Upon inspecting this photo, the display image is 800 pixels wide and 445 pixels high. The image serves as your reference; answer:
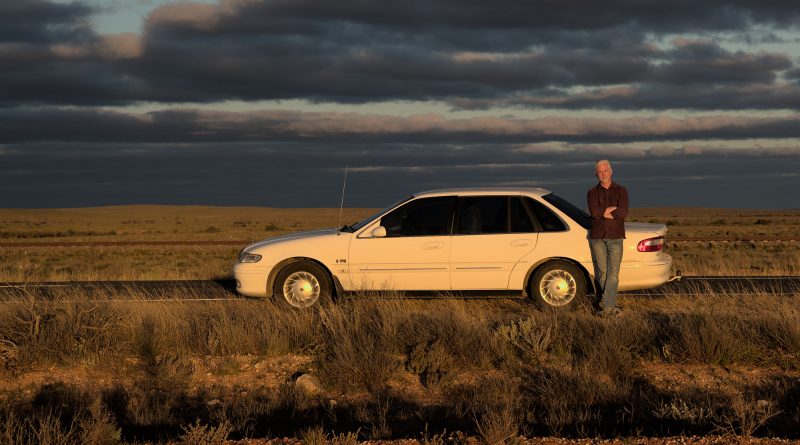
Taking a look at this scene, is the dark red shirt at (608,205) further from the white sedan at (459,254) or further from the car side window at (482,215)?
the car side window at (482,215)

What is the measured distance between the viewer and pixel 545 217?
466 inches

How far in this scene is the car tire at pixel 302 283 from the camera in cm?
1195

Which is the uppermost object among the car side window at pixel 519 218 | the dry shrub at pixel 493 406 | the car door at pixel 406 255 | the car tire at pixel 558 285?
the car side window at pixel 519 218

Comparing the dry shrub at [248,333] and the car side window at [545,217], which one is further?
the car side window at [545,217]

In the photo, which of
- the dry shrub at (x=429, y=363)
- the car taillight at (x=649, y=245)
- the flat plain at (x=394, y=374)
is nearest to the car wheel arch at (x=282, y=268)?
the flat plain at (x=394, y=374)

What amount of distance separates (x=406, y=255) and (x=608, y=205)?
9.06ft

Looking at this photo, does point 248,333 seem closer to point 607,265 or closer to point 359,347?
point 359,347

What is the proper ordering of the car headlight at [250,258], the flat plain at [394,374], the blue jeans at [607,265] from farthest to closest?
the car headlight at [250,258] → the blue jeans at [607,265] → the flat plain at [394,374]

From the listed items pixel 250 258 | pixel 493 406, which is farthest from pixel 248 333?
pixel 493 406

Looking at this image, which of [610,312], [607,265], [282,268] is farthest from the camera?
[282,268]

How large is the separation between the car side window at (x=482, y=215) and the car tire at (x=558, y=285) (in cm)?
81

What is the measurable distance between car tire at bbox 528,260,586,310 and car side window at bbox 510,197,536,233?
599mm

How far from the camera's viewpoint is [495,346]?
907 centimetres

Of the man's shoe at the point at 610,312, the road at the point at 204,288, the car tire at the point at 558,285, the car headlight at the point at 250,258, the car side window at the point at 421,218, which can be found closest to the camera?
the man's shoe at the point at 610,312
